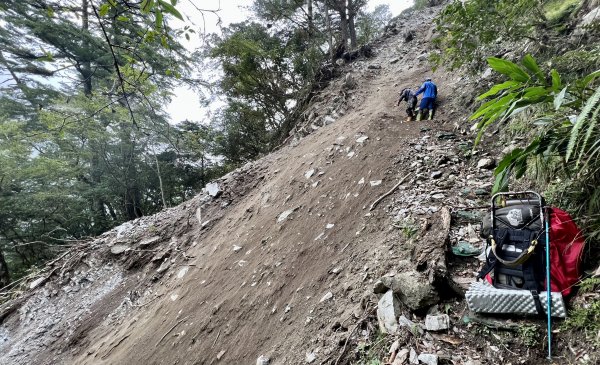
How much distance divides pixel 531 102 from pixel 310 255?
2.87 m

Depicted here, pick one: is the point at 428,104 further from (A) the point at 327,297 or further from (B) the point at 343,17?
(B) the point at 343,17

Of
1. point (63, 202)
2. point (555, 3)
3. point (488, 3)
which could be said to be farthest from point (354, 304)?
point (63, 202)

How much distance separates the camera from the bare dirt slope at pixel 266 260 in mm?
3039

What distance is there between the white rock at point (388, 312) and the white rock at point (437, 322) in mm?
216

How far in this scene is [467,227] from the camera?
113 inches

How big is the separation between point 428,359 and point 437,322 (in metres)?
0.29

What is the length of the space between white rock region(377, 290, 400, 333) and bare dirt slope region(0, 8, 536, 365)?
0.66ft

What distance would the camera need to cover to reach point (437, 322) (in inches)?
80.2

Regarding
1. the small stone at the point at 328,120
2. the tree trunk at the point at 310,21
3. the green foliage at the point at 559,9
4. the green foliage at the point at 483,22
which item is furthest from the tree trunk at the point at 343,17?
the green foliage at the point at 483,22

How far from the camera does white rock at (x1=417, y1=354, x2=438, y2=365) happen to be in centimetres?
181

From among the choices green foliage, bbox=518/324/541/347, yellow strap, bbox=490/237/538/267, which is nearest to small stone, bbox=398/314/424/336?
green foliage, bbox=518/324/541/347

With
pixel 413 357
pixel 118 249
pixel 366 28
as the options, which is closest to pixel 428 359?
pixel 413 357

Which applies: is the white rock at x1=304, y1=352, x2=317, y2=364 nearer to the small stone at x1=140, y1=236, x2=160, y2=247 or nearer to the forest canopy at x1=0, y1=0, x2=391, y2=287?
the small stone at x1=140, y1=236, x2=160, y2=247

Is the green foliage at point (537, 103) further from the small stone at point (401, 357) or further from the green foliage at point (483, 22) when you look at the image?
the green foliage at point (483, 22)
